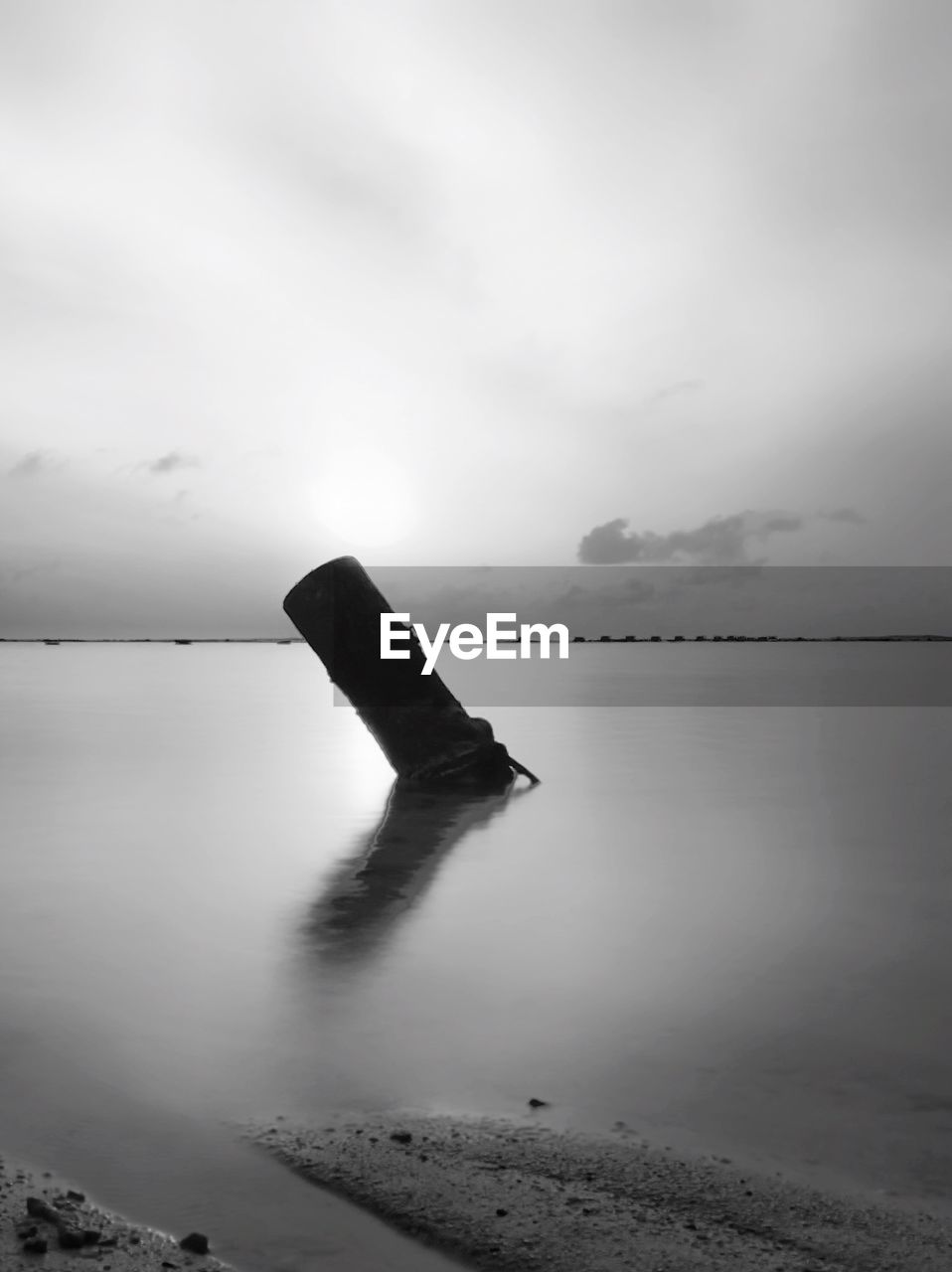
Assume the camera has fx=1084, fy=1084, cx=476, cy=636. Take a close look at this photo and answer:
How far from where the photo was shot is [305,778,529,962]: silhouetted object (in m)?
6.27

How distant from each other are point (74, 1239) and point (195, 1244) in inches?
12.1

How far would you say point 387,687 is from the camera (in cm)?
1137

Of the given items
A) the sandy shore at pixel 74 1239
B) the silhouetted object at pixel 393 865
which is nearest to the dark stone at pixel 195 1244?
the sandy shore at pixel 74 1239

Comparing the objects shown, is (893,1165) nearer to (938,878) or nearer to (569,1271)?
(569,1271)

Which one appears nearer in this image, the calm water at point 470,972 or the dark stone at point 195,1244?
the dark stone at point 195,1244

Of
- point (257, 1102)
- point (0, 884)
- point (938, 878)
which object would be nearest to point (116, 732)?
point (0, 884)

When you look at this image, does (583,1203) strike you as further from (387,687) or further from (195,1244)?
Answer: (387,687)

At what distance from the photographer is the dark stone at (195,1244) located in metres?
2.81

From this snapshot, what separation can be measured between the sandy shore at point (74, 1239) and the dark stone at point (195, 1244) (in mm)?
14

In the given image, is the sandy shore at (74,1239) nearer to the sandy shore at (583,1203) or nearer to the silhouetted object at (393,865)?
the sandy shore at (583,1203)

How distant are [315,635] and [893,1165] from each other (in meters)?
8.72

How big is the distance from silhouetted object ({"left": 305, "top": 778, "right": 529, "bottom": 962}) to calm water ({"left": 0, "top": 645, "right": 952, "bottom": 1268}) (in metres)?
0.04

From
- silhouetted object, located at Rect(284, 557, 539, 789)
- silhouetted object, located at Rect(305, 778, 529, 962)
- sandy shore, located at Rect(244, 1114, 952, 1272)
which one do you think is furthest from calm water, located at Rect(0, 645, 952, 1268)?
silhouetted object, located at Rect(284, 557, 539, 789)

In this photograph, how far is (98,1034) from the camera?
4645 millimetres
